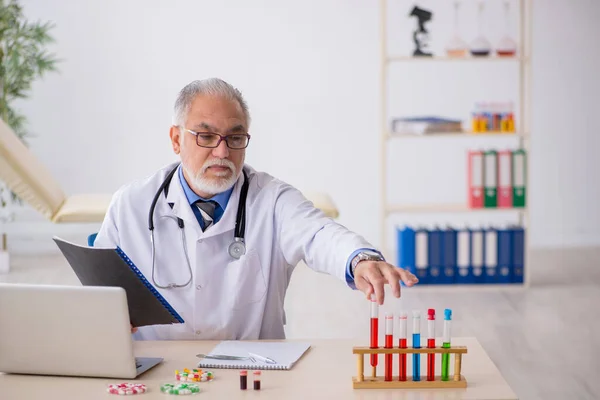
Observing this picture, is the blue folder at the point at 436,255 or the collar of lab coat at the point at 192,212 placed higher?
the collar of lab coat at the point at 192,212

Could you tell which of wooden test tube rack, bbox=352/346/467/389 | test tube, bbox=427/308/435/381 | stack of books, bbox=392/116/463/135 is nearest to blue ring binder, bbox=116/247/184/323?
wooden test tube rack, bbox=352/346/467/389

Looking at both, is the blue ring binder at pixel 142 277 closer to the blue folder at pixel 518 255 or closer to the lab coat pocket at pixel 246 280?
the lab coat pocket at pixel 246 280

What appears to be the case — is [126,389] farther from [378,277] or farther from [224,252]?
[224,252]

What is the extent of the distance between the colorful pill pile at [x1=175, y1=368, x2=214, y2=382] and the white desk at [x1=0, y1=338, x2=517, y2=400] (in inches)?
0.6

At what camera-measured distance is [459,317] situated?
473 cm

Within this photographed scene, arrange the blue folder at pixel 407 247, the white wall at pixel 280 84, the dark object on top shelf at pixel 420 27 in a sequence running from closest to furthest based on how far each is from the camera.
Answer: the blue folder at pixel 407 247 → the dark object on top shelf at pixel 420 27 → the white wall at pixel 280 84

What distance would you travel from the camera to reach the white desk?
176 cm

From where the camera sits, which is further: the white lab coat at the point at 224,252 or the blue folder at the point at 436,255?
the blue folder at the point at 436,255

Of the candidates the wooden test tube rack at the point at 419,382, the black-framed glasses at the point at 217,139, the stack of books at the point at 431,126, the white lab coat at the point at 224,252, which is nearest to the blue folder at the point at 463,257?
the stack of books at the point at 431,126

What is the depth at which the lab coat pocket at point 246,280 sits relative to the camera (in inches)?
94.3

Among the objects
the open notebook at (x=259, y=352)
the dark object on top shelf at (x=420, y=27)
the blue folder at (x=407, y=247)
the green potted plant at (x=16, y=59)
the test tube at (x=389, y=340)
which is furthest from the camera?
the green potted plant at (x=16, y=59)

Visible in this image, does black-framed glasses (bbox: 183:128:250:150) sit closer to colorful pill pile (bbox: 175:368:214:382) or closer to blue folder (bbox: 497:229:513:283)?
colorful pill pile (bbox: 175:368:214:382)

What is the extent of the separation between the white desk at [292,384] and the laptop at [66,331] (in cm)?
3

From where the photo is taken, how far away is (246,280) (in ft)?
7.92
